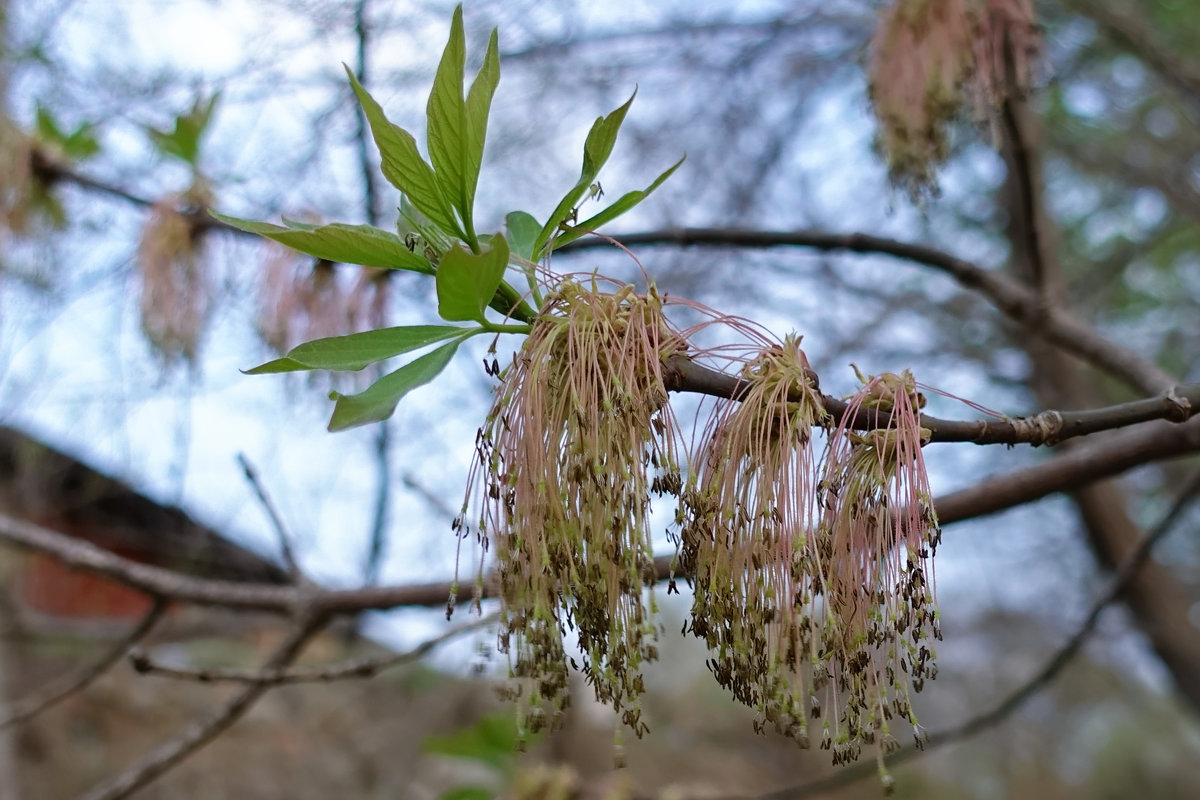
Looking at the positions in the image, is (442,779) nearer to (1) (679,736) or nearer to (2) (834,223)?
(1) (679,736)

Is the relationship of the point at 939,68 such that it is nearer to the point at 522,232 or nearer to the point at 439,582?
the point at 522,232

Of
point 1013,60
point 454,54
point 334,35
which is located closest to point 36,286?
point 334,35

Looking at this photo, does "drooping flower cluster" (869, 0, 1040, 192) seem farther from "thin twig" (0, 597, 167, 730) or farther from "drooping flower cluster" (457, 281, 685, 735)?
"thin twig" (0, 597, 167, 730)

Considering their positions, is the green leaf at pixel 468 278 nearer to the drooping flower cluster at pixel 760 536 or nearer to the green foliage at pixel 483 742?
the drooping flower cluster at pixel 760 536

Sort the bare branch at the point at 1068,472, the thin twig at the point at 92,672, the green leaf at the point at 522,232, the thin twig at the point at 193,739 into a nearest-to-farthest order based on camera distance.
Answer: the green leaf at the point at 522,232, the bare branch at the point at 1068,472, the thin twig at the point at 193,739, the thin twig at the point at 92,672

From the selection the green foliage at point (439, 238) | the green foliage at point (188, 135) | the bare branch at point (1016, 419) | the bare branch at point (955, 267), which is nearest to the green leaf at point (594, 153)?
the green foliage at point (439, 238)

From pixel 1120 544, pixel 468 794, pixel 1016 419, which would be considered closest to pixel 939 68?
pixel 1016 419

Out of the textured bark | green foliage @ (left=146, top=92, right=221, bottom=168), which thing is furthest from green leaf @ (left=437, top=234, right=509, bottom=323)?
the textured bark
